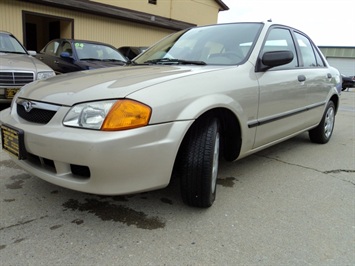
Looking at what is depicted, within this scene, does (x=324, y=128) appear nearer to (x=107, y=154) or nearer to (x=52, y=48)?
(x=107, y=154)

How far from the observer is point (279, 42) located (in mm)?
3393

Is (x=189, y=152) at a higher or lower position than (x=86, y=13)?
lower

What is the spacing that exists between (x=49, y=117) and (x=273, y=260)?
166 cm

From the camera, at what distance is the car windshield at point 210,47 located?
291 centimetres

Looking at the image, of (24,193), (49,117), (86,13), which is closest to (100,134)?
(49,117)

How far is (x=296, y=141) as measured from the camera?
4773 mm

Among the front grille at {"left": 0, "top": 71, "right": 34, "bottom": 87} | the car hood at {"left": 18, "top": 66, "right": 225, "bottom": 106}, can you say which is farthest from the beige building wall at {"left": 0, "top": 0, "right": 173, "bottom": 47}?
the car hood at {"left": 18, "top": 66, "right": 225, "bottom": 106}

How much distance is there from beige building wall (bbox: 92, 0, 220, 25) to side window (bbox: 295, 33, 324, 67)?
10.4 m

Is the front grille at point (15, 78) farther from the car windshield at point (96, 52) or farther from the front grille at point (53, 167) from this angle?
the front grille at point (53, 167)

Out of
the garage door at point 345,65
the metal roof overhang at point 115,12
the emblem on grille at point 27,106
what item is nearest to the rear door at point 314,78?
the emblem on grille at point 27,106

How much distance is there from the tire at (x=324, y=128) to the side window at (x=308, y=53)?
642 millimetres

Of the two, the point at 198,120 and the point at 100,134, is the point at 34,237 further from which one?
the point at 198,120

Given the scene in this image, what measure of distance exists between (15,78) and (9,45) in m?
1.62

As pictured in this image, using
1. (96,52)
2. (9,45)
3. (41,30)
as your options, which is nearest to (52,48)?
(96,52)
